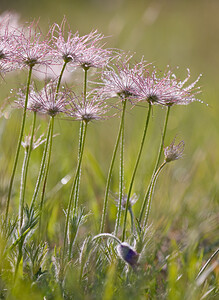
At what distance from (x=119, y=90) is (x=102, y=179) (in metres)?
1.05

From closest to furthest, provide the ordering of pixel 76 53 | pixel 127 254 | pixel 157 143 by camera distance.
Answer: pixel 127 254 → pixel 76 53 → pixel 157 143

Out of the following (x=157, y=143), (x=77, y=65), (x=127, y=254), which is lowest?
(x=127, y=254)

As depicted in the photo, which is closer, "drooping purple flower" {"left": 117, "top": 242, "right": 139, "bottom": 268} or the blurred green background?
"drooping purple flower" {"left": 117, "top": 242, "right": 139, "bottom": 268}

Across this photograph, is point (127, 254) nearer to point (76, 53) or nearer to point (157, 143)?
point (76, 53)

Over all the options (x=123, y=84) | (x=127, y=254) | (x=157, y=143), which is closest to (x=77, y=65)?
(x=123, y=84)

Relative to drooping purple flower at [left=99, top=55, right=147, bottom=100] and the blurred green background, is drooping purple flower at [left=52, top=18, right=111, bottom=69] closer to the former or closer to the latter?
drooping purple flower at [left=99, top=55, right=147, bottom=100]

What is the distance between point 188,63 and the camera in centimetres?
664

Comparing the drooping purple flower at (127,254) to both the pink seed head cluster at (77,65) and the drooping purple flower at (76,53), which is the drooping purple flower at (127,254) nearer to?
the pink seed head cluster at (77,65)

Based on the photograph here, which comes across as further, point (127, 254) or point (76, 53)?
point (76, 53)

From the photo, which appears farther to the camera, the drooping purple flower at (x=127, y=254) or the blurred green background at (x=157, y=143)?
the blurred green background at (x=157, y=143)

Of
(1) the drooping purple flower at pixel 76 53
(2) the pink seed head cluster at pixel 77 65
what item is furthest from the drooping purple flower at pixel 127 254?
(1) the drooping purple flower at pixel 76 53

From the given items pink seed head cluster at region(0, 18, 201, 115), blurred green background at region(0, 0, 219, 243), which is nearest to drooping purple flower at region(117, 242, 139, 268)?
blurred green background at region(0, 0, 219, 243)

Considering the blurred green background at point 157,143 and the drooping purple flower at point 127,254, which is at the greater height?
the blurred green background at point 157,143

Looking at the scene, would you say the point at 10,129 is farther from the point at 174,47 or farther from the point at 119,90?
the point at 174,47
